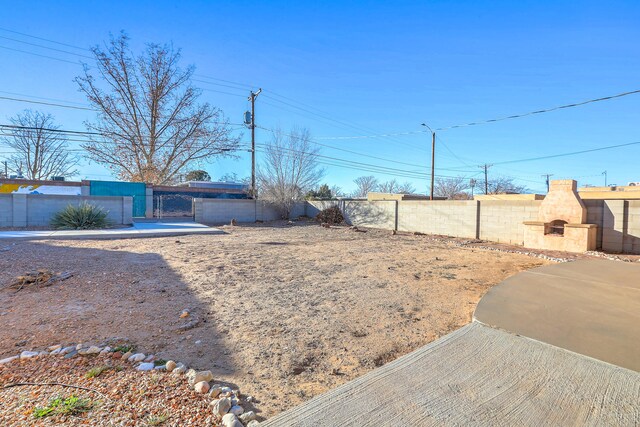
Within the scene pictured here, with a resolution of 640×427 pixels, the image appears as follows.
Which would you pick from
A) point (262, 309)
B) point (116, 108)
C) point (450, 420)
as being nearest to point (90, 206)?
point (116, 108)

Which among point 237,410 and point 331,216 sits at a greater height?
point 331,216

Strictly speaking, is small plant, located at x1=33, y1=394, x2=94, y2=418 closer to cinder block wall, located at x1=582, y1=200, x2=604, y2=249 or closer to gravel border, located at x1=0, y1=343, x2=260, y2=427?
gravel border, located at x1=0, y1=343, x2=260, y2=427

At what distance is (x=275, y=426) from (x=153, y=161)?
27.1m

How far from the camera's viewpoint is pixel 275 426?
1875 millimetres

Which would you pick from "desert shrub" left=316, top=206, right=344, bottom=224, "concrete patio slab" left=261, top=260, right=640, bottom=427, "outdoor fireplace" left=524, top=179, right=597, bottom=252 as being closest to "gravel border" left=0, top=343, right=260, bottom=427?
"concrete patio slab" left=261, top=260, right=640, bottom=427

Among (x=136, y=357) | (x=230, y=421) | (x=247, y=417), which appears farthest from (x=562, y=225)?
(x=136, y=357)

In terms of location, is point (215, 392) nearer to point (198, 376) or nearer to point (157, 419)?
point (198, 376)

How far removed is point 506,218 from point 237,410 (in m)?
13.1

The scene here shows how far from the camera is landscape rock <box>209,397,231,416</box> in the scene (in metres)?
2.02

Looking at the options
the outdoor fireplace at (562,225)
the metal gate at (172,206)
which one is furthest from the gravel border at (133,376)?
the metal gate at (172,206)

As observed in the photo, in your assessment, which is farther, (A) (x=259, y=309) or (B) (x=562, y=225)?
(B) (x=562, y=225)

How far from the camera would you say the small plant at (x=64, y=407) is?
6.48ft

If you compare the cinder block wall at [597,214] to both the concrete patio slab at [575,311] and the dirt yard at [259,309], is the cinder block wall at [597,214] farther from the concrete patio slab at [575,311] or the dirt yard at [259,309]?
the concrete patio slab at [575,311]

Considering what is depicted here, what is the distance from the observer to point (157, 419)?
6.36 feet
